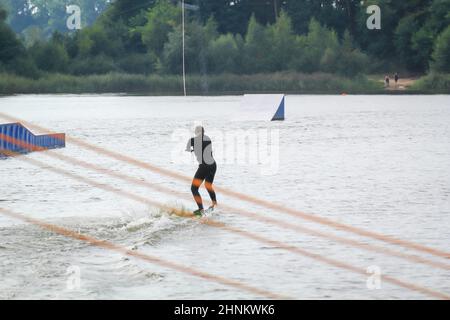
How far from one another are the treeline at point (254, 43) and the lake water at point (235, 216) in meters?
65.1

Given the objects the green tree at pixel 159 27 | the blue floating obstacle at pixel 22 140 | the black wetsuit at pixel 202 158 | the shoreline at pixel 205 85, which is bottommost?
the shoreline at pixel 205 85

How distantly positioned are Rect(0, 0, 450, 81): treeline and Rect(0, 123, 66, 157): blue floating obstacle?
2765 inches

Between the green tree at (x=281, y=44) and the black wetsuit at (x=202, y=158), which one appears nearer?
the black wetsuit at (x=202, y=158)

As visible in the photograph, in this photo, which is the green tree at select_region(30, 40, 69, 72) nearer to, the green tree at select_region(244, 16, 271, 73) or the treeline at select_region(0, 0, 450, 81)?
the treeline at select_region(0, 0, 450, 81)

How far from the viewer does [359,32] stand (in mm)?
124250

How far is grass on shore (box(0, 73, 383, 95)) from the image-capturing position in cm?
11288

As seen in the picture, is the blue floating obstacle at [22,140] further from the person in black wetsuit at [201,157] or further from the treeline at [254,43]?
the treeline at [254,43]

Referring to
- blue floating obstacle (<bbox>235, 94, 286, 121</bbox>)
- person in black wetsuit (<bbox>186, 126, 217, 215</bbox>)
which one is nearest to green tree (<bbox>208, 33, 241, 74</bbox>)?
blue floating obstacle (<bbox>235, 94, 286, 121</bbox>)

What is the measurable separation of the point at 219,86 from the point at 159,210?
314 feet

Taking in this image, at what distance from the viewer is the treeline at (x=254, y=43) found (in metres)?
114

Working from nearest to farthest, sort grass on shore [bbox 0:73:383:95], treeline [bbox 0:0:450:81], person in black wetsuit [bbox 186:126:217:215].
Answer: person in black wetsuit [bbox 186:126:217:215] → grass on shore [bbox 0:73:383:95] → treeline [bbox 0:0:450:81]

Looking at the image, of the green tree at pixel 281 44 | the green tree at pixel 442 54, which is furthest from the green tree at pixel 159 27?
the green tree at pixel 442 54

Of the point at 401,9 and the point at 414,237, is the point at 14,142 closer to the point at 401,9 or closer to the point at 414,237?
the point at 414,237
